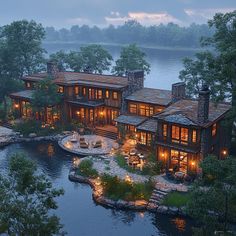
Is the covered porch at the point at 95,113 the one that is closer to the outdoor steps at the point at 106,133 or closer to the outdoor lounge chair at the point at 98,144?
the outdoor steps at the point at 106,133

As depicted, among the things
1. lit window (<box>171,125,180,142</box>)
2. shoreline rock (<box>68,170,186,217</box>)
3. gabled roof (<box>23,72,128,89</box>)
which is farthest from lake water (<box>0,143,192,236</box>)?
gabled roof (<box>23,72,128,89</box>)

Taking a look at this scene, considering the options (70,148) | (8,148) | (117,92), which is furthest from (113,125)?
(8,148)

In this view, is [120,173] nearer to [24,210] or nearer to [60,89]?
[24,210]

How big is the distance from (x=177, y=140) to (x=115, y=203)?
9.43m

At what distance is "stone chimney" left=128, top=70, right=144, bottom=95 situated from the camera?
4934cm

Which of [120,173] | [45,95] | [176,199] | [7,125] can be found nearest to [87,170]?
[120,173]

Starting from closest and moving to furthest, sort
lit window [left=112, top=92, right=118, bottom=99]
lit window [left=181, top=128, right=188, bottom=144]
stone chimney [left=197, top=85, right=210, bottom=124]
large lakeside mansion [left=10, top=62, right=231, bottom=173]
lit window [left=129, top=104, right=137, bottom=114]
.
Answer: stone chimney [left=197, top=85, right=210, bottom=124]
large lakeside mansion [left=10, top=62, right=231, bottom=173]
lit window [left=181, top=128, right=188, bottom=144]
lit window [left=129, top=104, right=137, bottom=114]
lit window [left=112, top=92, right=118, bottom=99]

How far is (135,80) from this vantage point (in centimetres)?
4959

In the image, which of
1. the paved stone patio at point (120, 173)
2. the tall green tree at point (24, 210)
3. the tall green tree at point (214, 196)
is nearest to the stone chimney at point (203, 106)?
the paved stone patio at point (120, 173)

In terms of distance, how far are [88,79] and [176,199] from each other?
2904 cm

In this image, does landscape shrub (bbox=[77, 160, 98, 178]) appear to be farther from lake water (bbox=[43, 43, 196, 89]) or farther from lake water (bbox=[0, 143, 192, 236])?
lake water (bbox=[43, 43, 196, 89])

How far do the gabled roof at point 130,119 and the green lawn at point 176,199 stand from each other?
48.7 ft

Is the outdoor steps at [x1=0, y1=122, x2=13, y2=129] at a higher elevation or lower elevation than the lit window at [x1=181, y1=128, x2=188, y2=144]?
lower

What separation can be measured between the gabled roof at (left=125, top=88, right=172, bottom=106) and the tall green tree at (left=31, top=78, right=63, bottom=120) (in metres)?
11.2
